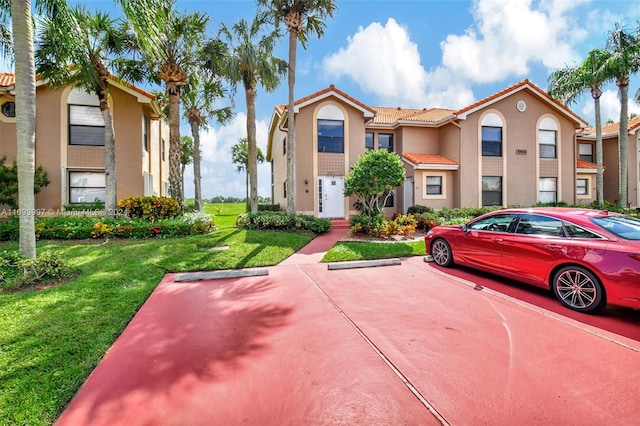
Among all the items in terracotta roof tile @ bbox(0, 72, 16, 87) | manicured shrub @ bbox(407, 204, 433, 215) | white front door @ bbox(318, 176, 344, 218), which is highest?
terracotta roof tile @ bbox(0, 72, 16, 87)

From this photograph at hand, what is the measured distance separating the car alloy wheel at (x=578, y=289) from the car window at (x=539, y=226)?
2.27ft

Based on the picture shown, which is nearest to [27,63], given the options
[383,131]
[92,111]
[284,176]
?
[92,111]

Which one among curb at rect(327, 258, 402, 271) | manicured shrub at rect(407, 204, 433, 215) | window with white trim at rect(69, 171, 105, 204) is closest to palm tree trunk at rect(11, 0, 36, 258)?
curb at rect(327, 258, 402, 271)

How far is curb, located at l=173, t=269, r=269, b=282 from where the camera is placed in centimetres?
675

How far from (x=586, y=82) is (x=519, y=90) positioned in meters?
3.57

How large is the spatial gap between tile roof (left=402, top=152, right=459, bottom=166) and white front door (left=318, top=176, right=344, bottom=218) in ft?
13.8

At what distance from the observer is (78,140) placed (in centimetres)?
1448

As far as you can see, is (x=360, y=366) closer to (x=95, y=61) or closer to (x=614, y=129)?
(x=95, y=61)

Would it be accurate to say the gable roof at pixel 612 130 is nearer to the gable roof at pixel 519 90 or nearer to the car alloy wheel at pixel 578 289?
the gable roof at pixel 519 90

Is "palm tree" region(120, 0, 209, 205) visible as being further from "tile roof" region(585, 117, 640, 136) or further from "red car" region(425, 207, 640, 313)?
"tile roof" region(585, 117, 640, 136)

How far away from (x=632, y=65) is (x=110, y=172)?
27.4 meters

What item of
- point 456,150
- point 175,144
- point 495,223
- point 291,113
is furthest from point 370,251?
point 456,150

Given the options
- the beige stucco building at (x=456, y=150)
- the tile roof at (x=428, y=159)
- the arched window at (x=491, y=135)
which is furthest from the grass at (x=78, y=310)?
the arched window at (x=491, y=135)

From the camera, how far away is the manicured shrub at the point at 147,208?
12250mm
